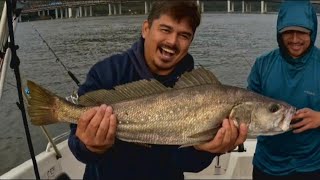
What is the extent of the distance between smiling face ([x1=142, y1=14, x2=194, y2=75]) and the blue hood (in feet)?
4.26

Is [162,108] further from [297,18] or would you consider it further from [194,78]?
[297,18]

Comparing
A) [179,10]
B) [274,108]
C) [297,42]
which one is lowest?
[274,108]

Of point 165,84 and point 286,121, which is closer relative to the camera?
point 165,84

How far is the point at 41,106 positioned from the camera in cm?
295

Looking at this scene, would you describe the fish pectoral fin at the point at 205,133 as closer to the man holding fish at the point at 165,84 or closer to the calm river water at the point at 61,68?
the man holding fish at the point at 165,84

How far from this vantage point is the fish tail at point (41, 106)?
9.65 feet

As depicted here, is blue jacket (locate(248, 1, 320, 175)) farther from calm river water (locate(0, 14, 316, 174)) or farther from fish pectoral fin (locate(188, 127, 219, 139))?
calm river water (locate(0, 14, 316, 174))

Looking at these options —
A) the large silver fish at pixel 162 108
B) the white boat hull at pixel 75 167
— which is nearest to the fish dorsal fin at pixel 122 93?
the large silver fish at pixel 162 108

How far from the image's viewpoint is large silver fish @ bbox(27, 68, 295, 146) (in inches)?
117

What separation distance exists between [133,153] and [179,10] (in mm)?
1091

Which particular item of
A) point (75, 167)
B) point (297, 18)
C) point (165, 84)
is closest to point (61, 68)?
point (75, 167)

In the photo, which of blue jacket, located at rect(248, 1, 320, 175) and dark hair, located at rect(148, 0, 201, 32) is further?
blue jacket, located at rect(248, 1, 320, 175)

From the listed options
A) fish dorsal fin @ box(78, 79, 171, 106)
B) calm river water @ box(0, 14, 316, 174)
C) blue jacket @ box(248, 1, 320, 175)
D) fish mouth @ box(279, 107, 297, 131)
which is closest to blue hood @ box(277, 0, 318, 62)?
blue jacket @ box(248, 1, 320, 175)

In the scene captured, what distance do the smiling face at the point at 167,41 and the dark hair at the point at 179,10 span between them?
28 mm
